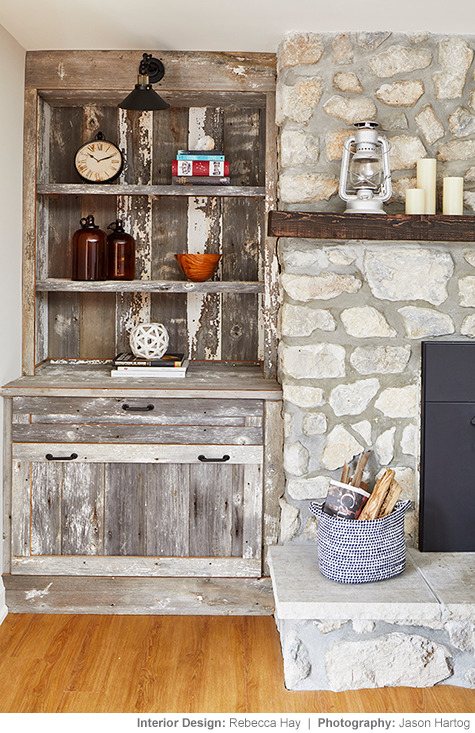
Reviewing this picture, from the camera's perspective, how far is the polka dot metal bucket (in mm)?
2039

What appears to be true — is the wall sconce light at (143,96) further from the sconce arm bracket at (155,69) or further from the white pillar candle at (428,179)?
the white pillar candle at (428,179)

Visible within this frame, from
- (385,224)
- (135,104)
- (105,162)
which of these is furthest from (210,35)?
(385,224)

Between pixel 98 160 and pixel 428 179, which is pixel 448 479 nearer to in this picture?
pixel 428 179

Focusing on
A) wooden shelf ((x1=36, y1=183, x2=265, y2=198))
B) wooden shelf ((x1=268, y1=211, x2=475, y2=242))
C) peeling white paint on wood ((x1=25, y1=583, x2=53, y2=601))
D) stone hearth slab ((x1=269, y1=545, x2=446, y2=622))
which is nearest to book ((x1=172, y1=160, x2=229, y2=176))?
wooden shelf ((x1=36, y1=183, x2=265, y2=198))

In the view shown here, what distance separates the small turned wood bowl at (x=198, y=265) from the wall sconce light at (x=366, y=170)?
0.71 meters

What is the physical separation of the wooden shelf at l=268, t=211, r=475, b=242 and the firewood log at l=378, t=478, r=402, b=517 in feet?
3.06

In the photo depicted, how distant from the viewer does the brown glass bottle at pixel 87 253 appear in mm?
2711

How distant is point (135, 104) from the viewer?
2.39 metres

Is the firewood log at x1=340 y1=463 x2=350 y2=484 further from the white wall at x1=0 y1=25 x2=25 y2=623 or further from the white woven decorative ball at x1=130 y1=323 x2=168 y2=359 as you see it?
the white wall at x1=0 y1=25 x2=25 y2=623

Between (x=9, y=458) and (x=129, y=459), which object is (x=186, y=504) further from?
(x=9, y=458)

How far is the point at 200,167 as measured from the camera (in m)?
2.69

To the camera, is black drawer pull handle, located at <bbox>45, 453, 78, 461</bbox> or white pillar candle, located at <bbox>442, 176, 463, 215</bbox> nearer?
white pillar candle, located at <bbox>442, 176, 463, 215</bbox>

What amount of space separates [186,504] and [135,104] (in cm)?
166

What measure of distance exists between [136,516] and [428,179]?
70.7 inches
